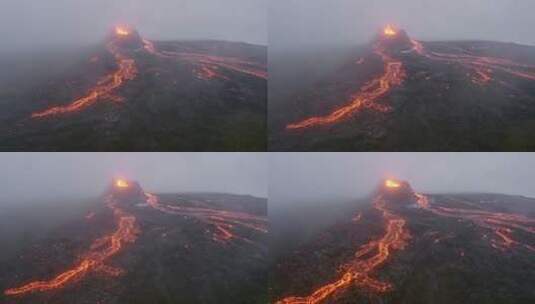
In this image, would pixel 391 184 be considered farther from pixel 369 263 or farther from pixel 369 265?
pixel 369 265

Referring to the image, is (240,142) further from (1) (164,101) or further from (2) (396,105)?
(2) (396,105)

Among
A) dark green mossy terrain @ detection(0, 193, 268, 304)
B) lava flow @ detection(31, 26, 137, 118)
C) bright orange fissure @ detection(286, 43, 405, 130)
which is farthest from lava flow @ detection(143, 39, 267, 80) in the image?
dark green mossy terrain @ detection(0, 193, 268, 304)

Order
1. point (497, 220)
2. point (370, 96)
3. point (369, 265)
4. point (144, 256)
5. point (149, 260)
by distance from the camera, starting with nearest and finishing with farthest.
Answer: point (369, 265), point (149, 260), point (144, 256), point (370, 96), point (497, 220)

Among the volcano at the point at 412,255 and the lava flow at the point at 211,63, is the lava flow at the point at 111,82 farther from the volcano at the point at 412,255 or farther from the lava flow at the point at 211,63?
the volcano at the point at 412,255

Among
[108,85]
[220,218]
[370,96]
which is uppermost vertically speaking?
[108,85]

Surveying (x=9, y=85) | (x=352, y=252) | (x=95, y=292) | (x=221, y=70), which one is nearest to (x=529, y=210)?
(x=352, y=252)

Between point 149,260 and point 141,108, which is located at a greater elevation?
point 141,108

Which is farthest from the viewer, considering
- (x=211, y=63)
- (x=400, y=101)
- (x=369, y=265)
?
(x=211, y=63)

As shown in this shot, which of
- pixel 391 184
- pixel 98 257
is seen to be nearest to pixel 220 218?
pixel 98 257
